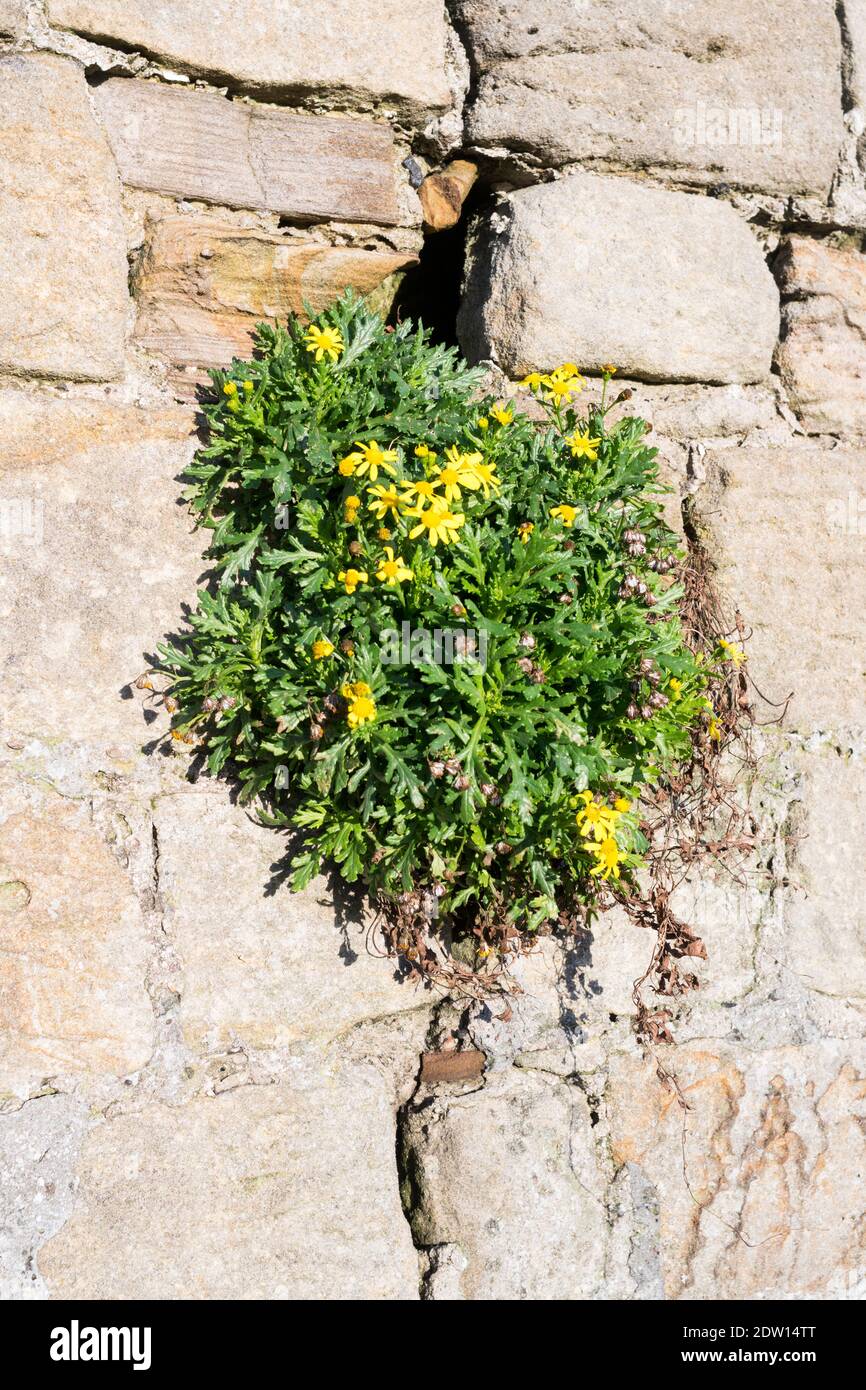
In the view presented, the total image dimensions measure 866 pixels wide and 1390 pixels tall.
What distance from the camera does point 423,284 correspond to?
331 cm

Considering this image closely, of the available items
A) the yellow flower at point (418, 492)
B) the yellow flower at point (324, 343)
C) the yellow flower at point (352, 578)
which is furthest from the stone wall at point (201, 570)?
the yellow flower at point (418, 492)

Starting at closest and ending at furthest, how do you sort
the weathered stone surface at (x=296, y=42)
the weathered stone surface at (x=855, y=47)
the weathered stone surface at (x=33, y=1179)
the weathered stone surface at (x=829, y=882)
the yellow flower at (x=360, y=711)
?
the weathered stone surface at (x=33, y=1179) < the yellow flower at (x=360, y=711) < the weathered stone surface at (x=296, y=42) < the weathered stone surface at (x=829, y=882) < the weathered stone surface at (x=855, y=47)

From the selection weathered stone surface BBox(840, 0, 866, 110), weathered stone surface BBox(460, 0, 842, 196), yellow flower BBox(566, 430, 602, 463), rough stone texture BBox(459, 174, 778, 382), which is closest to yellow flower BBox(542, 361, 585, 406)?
yellow flower BBox(566, 430, 602, 463)

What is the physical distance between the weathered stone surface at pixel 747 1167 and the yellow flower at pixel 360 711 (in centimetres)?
109

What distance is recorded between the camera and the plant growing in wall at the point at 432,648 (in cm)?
238

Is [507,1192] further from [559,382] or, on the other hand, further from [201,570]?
[559,382]

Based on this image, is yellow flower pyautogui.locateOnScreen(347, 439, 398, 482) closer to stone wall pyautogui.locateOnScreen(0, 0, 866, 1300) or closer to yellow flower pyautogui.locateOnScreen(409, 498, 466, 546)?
yellow flower pyautogui.locateOnScreen(409, 498, 466, 546)

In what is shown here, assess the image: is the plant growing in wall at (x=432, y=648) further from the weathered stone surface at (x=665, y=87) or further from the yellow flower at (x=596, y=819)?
the weathered stone surface at (x=665, y=87)

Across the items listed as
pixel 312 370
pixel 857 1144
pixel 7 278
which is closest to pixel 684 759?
pixel 857 1144

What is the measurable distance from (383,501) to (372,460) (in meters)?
0.09

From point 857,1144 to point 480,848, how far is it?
4.36 feet

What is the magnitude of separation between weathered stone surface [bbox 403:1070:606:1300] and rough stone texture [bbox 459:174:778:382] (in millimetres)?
1894

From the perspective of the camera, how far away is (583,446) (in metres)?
2.67

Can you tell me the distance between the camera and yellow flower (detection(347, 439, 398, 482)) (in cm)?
243
